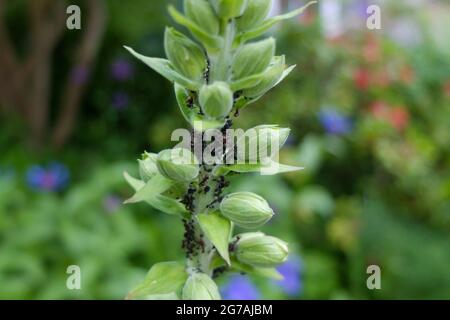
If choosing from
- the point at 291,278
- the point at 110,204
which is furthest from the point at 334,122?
the point at 110,204

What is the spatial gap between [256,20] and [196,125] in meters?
0.13

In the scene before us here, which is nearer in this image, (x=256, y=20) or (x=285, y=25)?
(x=256, y=20)

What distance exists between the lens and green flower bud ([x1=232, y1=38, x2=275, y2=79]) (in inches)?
26.6

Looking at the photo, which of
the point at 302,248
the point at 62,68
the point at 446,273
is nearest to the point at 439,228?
the point at 446,273

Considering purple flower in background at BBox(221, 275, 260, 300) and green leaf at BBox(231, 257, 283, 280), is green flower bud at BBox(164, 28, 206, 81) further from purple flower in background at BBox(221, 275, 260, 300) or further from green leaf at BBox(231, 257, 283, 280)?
purple flower in background at BBox(221, 275, 260, 300)

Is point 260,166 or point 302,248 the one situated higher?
point 302,248

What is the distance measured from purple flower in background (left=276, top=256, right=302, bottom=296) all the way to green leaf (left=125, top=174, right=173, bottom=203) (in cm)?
181

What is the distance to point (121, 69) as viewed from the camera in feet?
14.3

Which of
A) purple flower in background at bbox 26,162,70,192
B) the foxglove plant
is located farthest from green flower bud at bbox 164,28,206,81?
purple flower in background at bbox 26,162,70,192

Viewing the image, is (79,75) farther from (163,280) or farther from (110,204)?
(163,280)

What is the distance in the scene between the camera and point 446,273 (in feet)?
9.10
